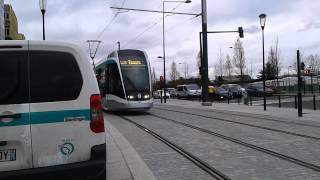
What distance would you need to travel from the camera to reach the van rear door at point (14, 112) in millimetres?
6066

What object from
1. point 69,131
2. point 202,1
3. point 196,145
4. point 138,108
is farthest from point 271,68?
point 69,131

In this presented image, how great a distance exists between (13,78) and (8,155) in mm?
897

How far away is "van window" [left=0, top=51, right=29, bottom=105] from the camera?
6.08 metres

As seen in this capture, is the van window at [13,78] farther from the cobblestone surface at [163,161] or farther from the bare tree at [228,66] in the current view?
the bare tree at [228,66]

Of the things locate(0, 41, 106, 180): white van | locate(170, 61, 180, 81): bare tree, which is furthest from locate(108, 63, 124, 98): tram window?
locate(170, 61, 180, 81): bare tree

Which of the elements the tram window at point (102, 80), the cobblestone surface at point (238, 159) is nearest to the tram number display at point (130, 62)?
the tram window at point (102, 80)

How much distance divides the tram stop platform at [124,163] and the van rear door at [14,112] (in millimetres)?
2765

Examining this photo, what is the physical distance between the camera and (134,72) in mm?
26734

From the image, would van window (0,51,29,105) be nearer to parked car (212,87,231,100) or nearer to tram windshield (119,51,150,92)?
tram windshield (119,51,150,92)

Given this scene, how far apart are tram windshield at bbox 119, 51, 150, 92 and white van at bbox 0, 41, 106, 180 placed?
1982cm

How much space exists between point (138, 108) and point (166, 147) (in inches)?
555

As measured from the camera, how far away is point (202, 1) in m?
41.3

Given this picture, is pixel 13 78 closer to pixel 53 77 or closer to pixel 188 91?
pixel 53 77

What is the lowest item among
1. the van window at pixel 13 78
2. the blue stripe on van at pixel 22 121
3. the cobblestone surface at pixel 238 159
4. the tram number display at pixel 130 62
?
the cobblestone surface at pixel 238 159
